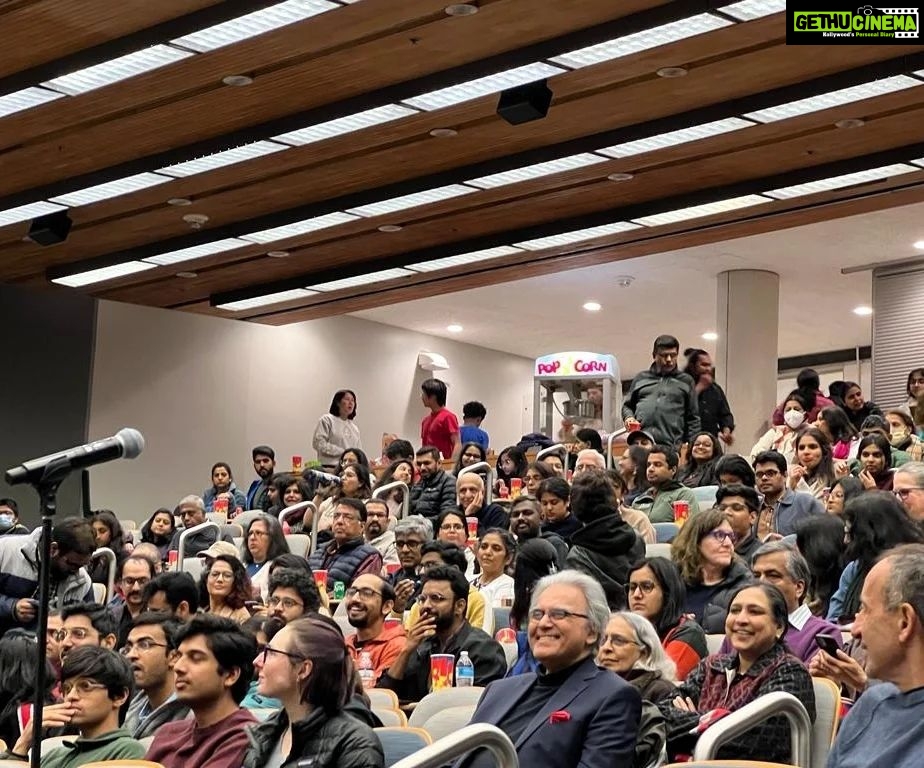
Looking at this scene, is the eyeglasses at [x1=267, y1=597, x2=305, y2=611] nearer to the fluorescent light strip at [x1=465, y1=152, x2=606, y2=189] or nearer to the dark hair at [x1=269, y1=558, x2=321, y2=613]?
the dark hair at [x1=269, y1=558, x2=321, y2=613]

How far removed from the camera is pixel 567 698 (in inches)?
155

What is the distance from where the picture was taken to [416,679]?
591cm

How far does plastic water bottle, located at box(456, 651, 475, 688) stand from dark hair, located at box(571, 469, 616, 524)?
1.27 meters

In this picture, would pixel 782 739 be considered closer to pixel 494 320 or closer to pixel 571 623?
pixel 571 623

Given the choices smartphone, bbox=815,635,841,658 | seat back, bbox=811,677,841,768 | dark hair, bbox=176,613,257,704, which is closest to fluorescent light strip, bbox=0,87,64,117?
dark hair, bbox=176,613,257,704

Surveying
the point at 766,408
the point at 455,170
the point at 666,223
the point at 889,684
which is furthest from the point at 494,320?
the point at 889,684

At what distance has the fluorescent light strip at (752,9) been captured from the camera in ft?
24.6

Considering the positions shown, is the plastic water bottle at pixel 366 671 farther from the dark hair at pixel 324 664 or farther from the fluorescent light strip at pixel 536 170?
the fluorescent light strip at pixel 536 170

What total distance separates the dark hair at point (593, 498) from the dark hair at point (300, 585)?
1.36 metres

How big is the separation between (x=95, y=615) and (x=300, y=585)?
758 millimetres

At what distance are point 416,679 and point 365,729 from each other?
2.03 meters

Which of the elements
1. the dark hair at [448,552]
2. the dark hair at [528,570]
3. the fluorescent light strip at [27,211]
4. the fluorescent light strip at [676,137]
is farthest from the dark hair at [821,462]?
the fluorescent light strip at [27,211]

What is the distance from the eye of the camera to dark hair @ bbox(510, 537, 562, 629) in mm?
6074

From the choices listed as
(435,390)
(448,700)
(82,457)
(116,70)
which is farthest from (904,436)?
(82,457)
